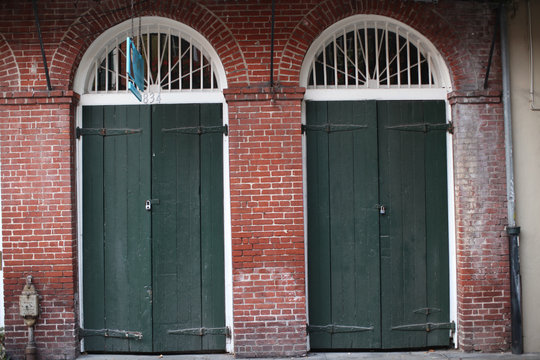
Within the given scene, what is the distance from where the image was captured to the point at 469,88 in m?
6.52

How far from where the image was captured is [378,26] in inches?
262

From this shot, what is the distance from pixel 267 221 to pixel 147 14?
2.94 meters

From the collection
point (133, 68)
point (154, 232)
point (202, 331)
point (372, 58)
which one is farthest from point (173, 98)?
point (202, 331)

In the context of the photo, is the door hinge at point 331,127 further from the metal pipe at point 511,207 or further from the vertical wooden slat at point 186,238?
the metal pipe at point 511,207

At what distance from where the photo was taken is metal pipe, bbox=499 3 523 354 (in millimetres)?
6359

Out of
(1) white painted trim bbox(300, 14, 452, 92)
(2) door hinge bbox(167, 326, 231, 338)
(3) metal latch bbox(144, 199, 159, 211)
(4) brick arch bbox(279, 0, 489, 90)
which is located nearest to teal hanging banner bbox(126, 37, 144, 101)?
(3) metal latch bbox(144, 199, 159, 211)

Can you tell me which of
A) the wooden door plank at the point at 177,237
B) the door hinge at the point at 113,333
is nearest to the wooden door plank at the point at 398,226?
the wooden door plank at the point at 177,237

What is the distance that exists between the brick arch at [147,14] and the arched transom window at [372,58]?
Answer: 1023mm

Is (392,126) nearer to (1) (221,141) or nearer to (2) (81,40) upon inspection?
(1) (221,141)

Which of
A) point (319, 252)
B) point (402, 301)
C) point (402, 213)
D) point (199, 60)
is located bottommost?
point (402, 301)

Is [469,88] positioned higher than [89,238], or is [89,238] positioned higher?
[469,88]

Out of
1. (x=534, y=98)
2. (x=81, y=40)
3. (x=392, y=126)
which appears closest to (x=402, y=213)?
(x=392, y=126)

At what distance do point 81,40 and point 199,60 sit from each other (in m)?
1.44

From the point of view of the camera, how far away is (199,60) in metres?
6.64
